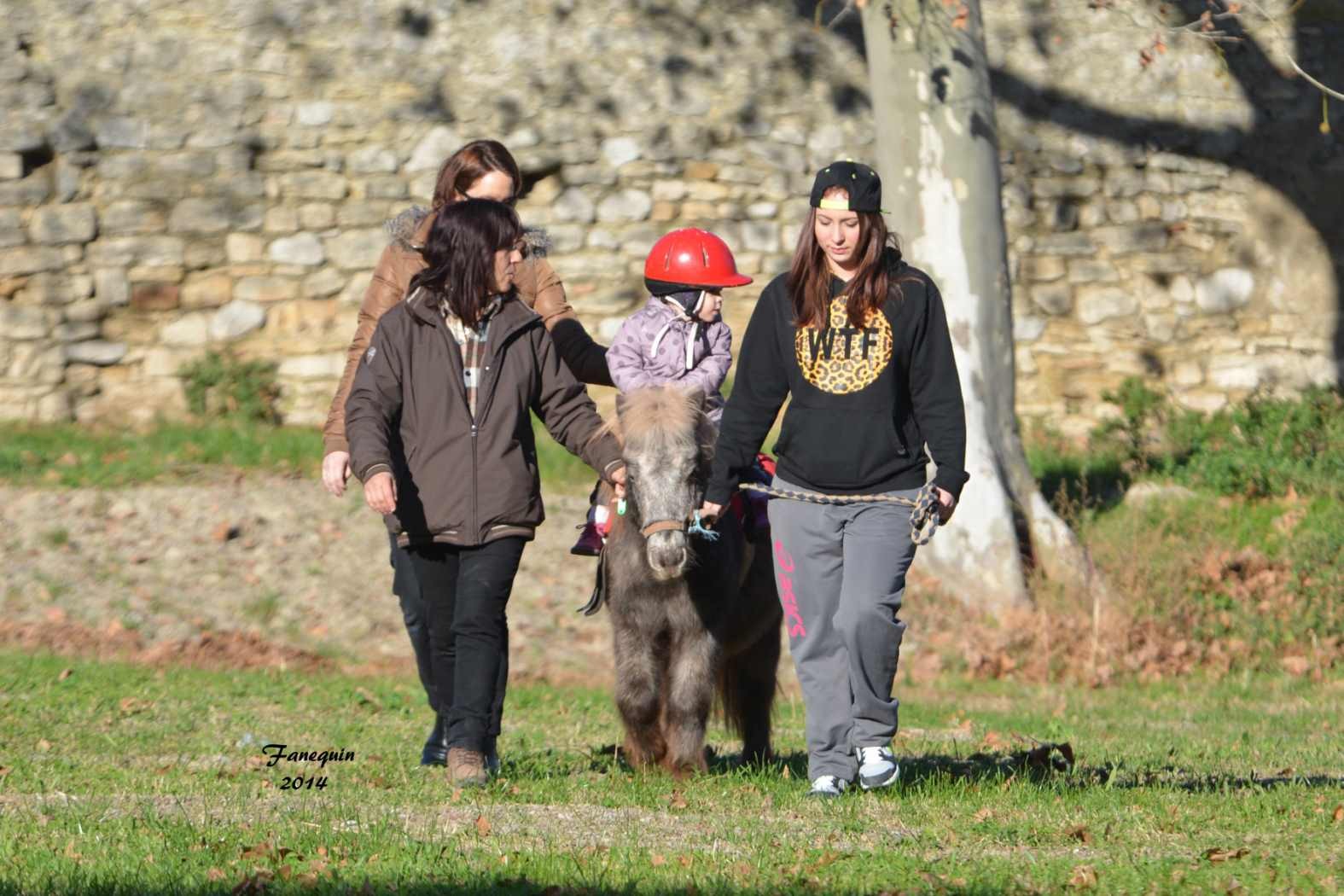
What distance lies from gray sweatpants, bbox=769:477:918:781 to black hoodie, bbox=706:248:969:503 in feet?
0.40

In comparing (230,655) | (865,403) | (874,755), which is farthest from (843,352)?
(230,655)

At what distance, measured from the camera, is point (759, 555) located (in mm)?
6945

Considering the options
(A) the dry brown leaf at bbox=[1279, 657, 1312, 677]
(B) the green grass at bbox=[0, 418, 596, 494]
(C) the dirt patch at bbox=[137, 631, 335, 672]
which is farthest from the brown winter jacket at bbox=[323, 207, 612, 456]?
(A) the dry brown leaf at bbox=[1279, 657, 1312, 677]

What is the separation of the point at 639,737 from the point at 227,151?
8.72 metres

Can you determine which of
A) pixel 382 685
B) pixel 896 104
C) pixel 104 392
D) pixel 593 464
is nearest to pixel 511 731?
pixel 382 685

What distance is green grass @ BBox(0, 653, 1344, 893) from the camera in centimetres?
461

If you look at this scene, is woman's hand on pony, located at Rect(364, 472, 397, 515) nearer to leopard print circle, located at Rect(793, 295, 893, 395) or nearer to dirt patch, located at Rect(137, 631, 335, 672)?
leopard print circle, located at Rect(793, 295, 893, 395)

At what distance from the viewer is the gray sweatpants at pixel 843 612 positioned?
5855 mm

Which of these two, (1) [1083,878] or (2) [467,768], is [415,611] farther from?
(1) [1083,878]

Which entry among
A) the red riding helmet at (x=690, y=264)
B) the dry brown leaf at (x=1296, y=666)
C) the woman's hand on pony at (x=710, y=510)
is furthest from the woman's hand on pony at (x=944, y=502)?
the dry brown leaf at (x=1296, y=666)

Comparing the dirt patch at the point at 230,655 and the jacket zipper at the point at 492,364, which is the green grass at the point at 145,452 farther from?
the jacket zipper at the point at 492,364

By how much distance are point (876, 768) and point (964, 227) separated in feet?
19.8

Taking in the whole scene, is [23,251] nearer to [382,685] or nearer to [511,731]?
[382,685]

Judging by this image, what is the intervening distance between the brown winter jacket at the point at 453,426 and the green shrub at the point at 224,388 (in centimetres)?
764
